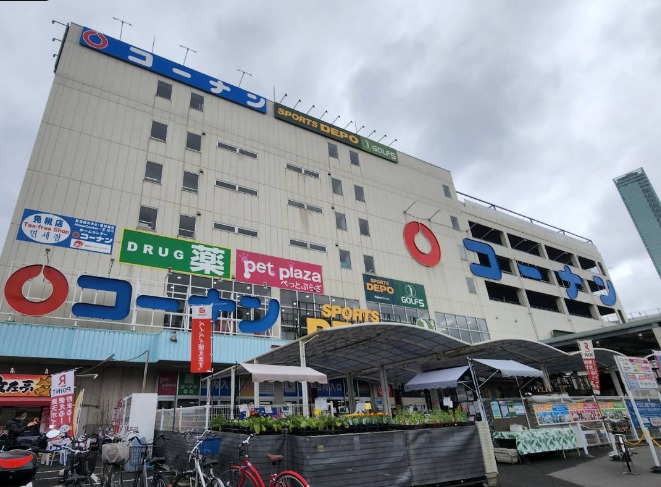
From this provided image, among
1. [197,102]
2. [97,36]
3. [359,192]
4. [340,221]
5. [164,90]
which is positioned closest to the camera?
[97,36]

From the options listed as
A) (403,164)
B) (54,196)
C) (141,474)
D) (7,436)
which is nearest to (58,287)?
(54,196)

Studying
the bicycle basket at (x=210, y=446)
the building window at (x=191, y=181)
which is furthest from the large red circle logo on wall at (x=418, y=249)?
the bicycle basket at (x=210, y=446)

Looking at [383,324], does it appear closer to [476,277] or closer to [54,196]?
[54,196]

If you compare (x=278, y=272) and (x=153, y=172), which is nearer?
(x=153, y=172)

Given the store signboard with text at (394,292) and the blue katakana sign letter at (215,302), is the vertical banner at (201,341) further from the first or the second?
the store signboard with text at (394,292)

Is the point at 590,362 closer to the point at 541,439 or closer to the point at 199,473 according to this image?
the point at 541,439

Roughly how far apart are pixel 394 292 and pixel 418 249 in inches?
218

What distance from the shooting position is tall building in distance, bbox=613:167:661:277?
184m

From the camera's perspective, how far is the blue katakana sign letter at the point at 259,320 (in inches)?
775

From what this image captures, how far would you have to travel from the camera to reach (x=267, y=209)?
2550 centimetres

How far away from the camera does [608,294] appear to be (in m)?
47.8

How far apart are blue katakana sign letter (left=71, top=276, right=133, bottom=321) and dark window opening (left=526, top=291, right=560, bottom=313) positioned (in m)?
39.6

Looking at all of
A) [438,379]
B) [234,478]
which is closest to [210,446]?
[234,478]

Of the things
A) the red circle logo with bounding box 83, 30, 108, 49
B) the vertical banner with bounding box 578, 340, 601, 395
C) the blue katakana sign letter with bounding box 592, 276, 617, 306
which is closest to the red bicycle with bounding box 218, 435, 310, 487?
the vertical banner with bounding box 578, 340, 601, 395
